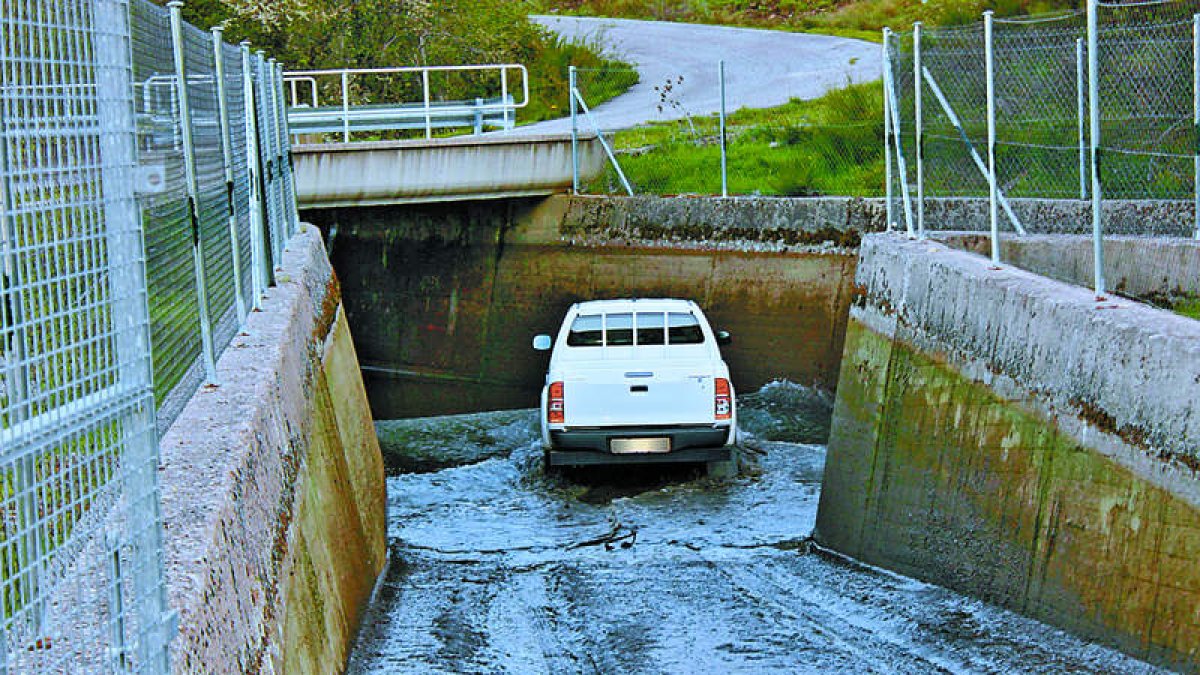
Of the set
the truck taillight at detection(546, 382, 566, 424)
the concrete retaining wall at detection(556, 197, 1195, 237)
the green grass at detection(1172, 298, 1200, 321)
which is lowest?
the truck taillight at detection(546, 382, 566, 424)

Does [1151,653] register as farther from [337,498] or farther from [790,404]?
[790,404]

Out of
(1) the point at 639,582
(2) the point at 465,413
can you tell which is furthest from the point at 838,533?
(2) the point at 465,413

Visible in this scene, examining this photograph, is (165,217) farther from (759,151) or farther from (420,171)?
(759,151)

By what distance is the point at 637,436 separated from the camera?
48.2 feet

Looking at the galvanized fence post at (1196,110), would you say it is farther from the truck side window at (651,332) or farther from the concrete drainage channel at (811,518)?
the truck side window at (651,332)

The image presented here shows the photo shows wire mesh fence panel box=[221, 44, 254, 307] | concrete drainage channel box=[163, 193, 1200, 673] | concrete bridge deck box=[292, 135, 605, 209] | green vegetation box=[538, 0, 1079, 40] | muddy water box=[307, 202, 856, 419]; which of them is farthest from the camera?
green vegetation box=[538, 0, 1079, 40]

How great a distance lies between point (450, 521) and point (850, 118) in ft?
43.9

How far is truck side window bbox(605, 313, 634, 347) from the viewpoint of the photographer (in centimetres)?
1602

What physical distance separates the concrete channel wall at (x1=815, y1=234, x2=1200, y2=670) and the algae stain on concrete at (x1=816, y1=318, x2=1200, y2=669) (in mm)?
13

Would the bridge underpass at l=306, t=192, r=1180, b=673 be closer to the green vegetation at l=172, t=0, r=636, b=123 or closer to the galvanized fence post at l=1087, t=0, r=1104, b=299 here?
the galvanized fence post at l=1087, t=0, r=1104, b=299

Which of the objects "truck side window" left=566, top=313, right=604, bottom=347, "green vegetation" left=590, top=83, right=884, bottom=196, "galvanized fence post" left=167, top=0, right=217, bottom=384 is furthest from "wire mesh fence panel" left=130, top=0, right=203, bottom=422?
"green vegetation" left=590, top=83, right=884, bottom=196

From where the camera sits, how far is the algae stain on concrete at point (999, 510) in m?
7.42

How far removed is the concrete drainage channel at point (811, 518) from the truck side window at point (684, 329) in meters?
1.39

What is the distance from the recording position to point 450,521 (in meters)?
14.6
